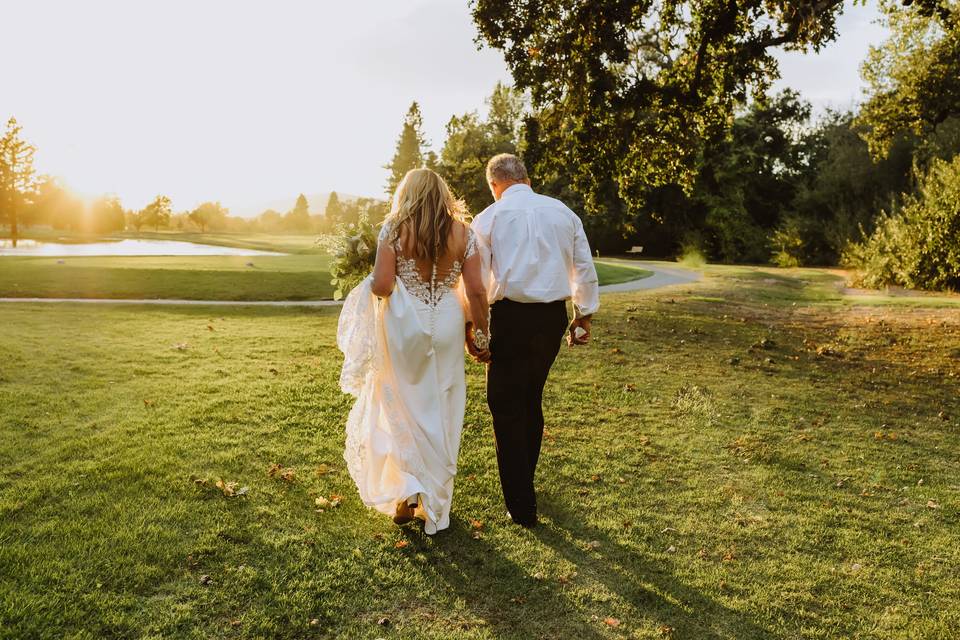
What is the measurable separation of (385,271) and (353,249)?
1543 millimetres

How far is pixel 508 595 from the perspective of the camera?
4148mm

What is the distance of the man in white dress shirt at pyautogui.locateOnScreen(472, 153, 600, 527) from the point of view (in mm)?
4805

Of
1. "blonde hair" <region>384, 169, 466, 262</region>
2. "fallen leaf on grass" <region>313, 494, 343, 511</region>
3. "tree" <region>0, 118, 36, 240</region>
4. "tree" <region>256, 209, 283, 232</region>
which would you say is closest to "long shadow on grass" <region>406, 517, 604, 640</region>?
"fallen leaf on grass" <region>313, 494, 343, 511</region>

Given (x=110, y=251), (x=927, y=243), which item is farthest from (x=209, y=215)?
(x=927, y=243)

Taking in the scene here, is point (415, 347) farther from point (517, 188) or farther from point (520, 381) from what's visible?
point (517, 188)

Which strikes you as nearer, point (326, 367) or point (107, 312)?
point (326, 367)

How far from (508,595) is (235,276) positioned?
19006mm

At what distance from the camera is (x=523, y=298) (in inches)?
189

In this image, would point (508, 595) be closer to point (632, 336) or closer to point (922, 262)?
point (632, 336)

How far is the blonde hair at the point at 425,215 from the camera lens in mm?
4641

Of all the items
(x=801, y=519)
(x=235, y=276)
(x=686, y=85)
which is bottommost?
(x=801, y=519)

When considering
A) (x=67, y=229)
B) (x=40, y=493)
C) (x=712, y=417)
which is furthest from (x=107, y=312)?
(x=67, y=229)

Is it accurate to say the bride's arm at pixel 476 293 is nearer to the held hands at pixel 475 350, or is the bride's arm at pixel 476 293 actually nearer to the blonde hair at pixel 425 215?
the held hands at pixel 475 350

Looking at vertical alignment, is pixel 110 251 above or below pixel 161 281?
above
